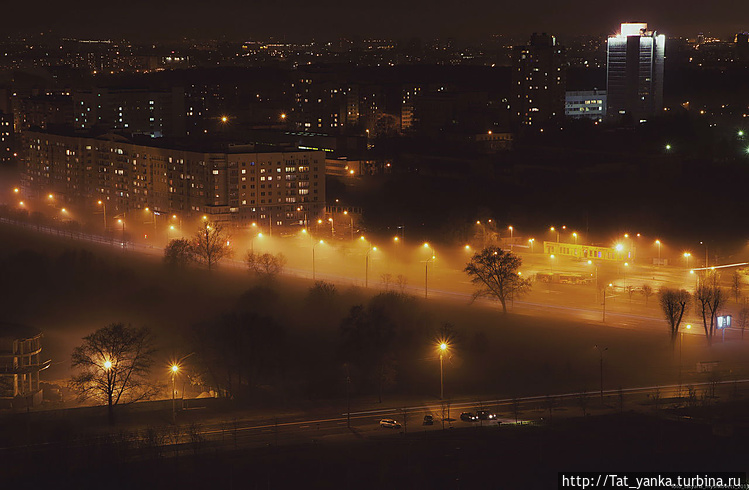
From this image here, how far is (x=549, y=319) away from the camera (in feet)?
42.9

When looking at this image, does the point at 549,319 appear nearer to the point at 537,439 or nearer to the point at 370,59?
the point at 537,439

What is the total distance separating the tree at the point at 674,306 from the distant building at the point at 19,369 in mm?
5707

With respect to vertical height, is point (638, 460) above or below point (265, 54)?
below

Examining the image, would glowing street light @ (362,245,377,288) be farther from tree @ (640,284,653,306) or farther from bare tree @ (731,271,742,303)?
bare tree @ (731,271,742,303)

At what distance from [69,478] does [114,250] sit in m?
8.97

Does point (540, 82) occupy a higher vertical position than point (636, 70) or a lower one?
lower

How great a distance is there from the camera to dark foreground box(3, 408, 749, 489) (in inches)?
360

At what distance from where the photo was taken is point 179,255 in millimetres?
16359

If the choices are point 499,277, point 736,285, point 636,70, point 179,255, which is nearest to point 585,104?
point 636,70

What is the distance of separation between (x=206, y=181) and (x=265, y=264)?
4.44 m

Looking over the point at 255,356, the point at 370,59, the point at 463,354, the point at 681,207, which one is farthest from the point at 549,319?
the point at 370,59

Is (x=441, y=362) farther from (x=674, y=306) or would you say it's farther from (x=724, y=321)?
(x=724, y=321)

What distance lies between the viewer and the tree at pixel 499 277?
13844mm

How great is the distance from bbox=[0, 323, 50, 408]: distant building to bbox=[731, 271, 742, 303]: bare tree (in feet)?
23.5
